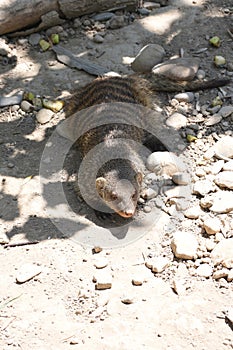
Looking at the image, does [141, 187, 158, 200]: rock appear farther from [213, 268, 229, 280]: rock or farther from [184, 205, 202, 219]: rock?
[213, 268, 229, 280]: rock

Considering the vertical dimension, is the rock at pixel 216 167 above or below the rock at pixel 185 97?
below

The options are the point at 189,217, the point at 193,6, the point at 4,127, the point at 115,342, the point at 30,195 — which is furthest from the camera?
the point at 193,6

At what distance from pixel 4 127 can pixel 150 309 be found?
2560 mm

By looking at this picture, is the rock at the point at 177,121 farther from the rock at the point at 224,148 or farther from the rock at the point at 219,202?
the rock at the point at 219,202

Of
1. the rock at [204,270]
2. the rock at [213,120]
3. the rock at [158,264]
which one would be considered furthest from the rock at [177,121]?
the rock at [204,270]

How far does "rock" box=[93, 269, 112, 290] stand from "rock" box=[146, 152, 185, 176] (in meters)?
1.16

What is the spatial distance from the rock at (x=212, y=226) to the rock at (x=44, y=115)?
2033mm

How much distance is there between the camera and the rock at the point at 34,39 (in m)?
6.31

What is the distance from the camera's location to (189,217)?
14.1 ft

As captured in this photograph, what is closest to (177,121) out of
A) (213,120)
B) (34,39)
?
(213,120)

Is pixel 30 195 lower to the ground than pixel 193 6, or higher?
lower

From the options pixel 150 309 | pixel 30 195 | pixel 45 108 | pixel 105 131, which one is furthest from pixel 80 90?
pixel 150 309

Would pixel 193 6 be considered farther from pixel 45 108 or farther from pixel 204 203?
pixel 204 203

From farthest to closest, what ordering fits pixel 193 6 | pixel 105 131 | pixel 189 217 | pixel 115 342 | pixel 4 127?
1. pixel 193 6
2. pixel 4 127
3. pixel 105 131
4. pixel 189 217
5. pixel 115 342
